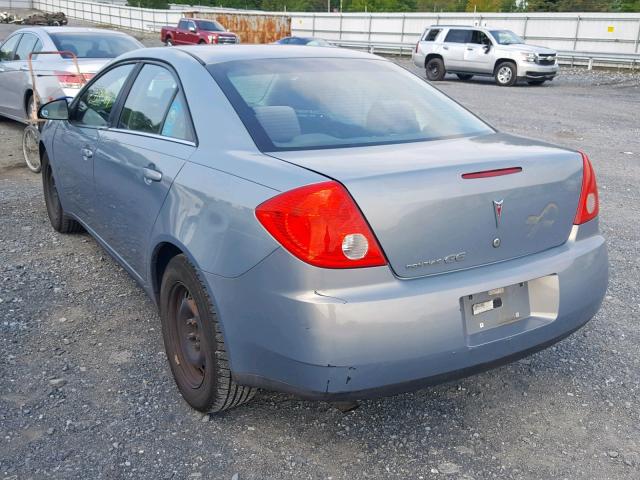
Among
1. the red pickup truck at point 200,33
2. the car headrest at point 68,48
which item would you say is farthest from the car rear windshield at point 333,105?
the red pickup truck at point 200,33

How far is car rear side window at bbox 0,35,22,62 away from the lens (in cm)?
1027

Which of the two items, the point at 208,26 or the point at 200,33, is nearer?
the point at 200,33

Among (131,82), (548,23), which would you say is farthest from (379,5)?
(131,82)

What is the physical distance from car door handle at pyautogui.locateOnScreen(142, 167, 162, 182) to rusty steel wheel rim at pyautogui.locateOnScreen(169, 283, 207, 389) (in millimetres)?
539

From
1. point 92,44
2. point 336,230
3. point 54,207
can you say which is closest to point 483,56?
point 92,44

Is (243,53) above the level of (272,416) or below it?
above

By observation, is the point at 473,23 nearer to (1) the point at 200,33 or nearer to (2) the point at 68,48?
(1) the point at 200,33

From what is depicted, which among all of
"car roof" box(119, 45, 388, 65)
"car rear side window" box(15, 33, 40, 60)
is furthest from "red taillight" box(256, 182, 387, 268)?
"car rear side window" box(15, 33, 40, 60)

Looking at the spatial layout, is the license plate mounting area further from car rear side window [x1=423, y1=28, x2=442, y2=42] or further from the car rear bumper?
car rear side window [x1=423, y1=28, x2=442, y2=42]

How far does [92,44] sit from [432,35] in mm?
15776

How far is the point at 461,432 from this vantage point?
2955mm

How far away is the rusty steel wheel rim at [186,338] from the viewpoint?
3.03 meters

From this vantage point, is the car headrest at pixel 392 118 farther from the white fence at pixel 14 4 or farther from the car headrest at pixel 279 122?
the white fence at pixel 14 4

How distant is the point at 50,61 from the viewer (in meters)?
9.00
